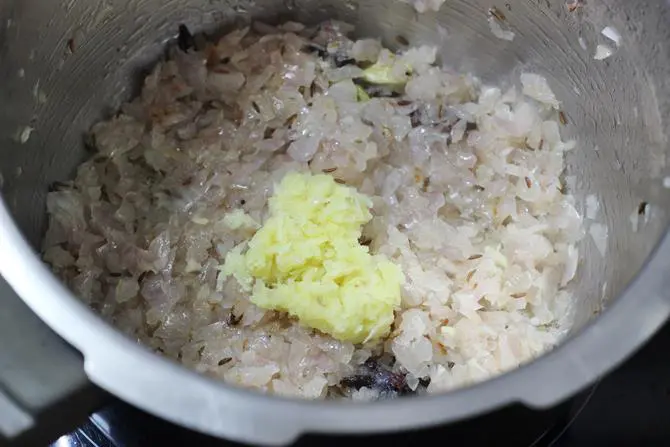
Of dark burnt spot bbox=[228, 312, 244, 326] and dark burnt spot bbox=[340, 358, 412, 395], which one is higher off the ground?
dark burnt spot bbox=[340, 358, 412, 395]

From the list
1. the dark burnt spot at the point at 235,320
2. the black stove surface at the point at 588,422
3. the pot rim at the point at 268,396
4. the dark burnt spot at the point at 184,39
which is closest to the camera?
the pot rim at the point at 268,396

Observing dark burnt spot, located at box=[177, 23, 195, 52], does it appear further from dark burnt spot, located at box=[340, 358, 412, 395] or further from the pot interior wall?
dark burnt spot, located at box=[340, 358, 412, 395]

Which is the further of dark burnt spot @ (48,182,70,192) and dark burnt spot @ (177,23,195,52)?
dark burnt spot @ (177,23,195,52)

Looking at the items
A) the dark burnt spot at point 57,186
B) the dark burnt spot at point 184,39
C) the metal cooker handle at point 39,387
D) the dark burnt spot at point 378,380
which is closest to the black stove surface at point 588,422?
the metal cooker handle at point 39,387

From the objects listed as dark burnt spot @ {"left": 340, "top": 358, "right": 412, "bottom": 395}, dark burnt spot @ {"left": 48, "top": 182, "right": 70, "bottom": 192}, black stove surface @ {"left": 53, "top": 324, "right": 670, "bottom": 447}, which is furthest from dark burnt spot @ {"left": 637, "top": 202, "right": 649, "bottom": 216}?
dark burnt spot @ {"left": 48, "top": 182, "right": 70, "bottom": 192}

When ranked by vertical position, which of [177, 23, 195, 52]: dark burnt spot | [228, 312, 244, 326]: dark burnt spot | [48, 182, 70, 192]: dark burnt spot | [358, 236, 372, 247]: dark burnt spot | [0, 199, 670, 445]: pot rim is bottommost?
[228, 312, 244, 326]: dark burnt spot

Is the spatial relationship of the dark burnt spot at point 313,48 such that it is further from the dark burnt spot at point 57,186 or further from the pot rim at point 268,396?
the pot rim at point 268,396

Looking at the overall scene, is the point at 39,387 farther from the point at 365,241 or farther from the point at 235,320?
the point at 365,241

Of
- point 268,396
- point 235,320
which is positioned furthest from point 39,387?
point 235,320

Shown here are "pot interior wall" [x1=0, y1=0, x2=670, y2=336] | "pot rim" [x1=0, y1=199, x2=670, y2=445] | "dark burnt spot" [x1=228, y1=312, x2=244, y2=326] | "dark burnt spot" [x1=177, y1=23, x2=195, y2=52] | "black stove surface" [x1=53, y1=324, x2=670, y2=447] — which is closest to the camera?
"pot rim" [x1=0, y1=199, x2=670, y2=445]
